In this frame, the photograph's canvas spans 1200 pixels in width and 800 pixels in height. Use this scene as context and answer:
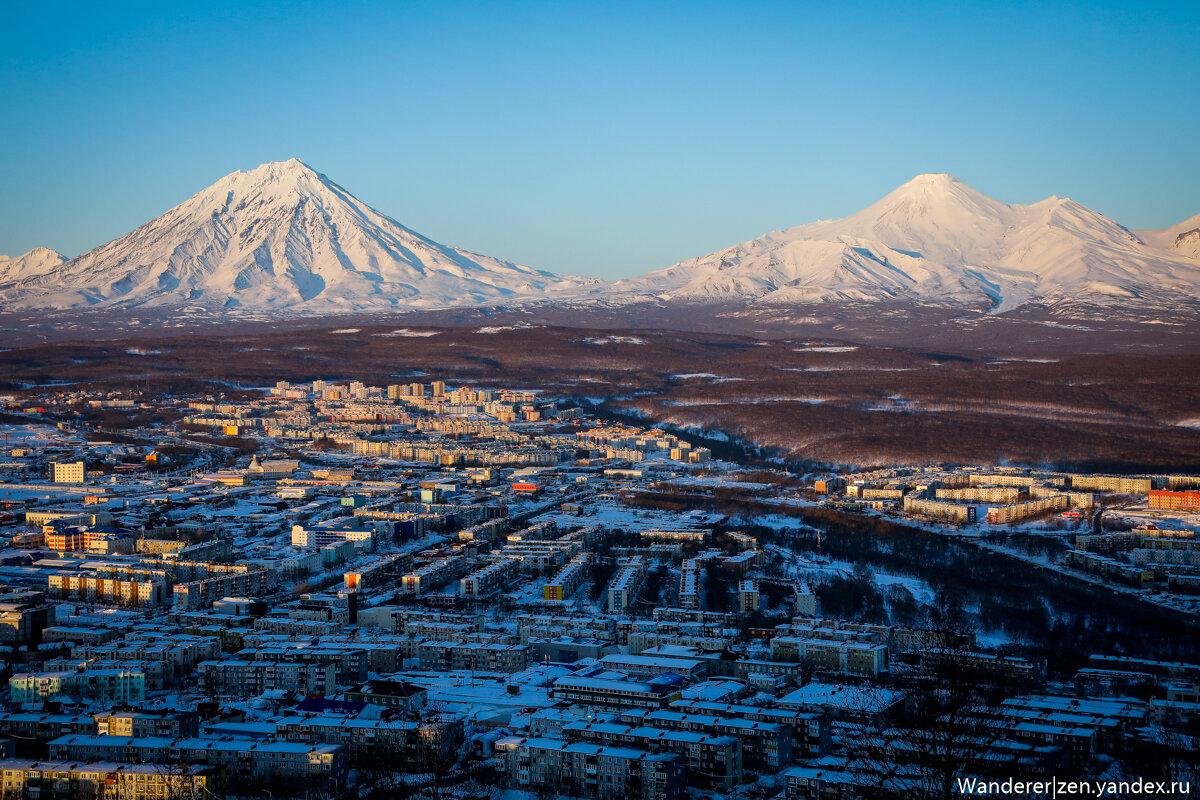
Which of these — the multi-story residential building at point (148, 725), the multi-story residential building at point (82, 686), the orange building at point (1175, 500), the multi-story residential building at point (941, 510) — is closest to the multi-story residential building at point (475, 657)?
the multi-story residential building at point (82, 686)

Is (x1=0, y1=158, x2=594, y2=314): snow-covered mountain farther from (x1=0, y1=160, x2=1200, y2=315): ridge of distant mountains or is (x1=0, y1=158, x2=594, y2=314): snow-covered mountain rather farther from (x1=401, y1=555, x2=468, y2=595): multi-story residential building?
(x1=401, y1=555, x2=468, y2=595): multi-story residential building

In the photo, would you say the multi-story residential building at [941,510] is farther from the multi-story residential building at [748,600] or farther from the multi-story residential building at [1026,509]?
the multi-story residential building at [748,600]

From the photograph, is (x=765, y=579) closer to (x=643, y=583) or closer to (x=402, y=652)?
(x=643, y=583)

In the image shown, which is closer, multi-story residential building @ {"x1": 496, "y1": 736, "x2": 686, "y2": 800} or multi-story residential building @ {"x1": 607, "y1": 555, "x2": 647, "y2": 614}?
multi-story residential building @ {"x1": 496, "y1": 736, "x2": 686, "y2": 800}

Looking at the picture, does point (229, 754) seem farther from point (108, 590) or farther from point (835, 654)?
point (108, 590)

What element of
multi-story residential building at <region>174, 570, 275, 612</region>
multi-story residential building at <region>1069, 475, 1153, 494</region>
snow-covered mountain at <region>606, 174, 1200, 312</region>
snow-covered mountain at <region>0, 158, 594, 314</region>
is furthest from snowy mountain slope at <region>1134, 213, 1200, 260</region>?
multi-story residential building at <region>174, 570, 275, 612</region>

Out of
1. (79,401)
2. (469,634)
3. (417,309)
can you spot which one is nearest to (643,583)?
(469,634)

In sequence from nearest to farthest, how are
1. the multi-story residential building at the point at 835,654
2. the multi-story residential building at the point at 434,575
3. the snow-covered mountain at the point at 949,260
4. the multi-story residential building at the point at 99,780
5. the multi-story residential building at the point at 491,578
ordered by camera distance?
1. the multi-story residential building at the point at 99,780
2. the multi-story residential building at the point at 835,654
3. the multi-story residential building at the point at 491,578
4. the multi-story residential building at the point at 434,575
5. the snow-covered mountain at the point at 949,260
